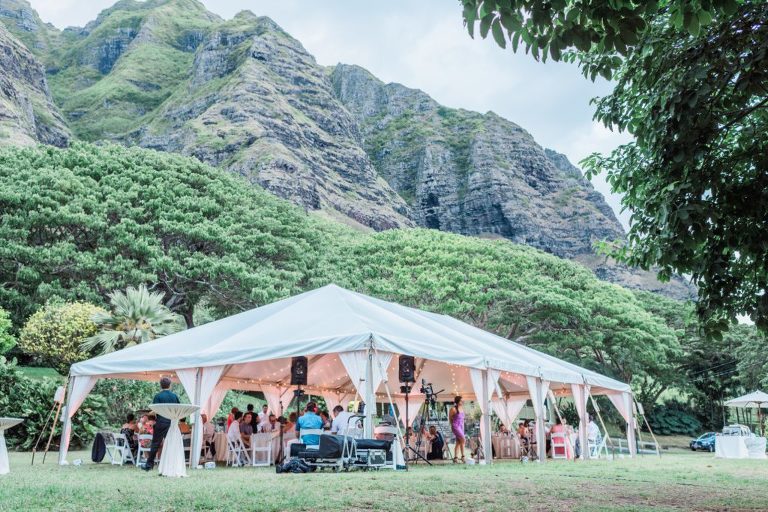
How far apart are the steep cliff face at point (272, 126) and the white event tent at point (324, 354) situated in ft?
215

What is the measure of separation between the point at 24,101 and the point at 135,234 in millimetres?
67917

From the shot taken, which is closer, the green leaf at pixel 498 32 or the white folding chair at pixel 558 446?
the green leaf at pixel 498 32

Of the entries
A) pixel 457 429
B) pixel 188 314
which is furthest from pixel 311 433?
pixel 188 314

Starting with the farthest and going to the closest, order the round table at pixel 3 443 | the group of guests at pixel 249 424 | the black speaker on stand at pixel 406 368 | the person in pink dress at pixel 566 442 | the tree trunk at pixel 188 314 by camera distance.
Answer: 1. the tree trunk at pixel 188 314
2. the person in pink dress at pixel 566 442
3. the group of guests at pixel 249 424
4. the black speaker on stand at pixel 406 368
5. the round table at pixel 3 443

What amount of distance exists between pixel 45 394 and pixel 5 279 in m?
11.6

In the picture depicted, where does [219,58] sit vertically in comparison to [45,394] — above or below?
above

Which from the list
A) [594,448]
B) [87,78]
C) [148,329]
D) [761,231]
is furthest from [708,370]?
[87,78]

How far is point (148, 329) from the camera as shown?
22.0 meters

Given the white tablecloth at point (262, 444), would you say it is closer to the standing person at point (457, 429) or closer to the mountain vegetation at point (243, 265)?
the standing person at point (457, 429)

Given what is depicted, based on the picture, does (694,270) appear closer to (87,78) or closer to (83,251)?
(83,251)

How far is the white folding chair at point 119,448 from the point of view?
12.5 m

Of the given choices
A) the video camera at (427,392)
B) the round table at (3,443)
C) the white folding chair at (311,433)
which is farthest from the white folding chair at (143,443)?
the video camera at (427,392)

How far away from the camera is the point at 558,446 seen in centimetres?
1755

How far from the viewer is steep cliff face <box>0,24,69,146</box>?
234 ft
